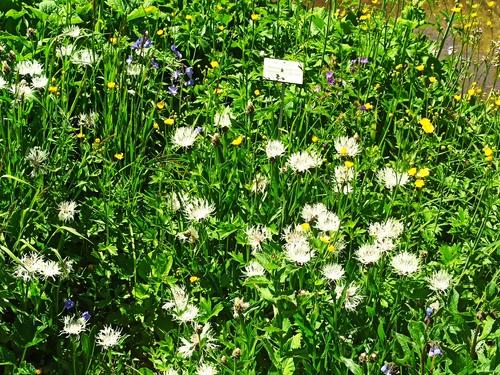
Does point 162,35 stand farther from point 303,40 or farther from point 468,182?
point 468,182

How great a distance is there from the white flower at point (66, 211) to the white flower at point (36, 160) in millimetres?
136

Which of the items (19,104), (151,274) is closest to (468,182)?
(151,274)

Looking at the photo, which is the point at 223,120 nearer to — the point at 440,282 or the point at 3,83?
the point at 3,83

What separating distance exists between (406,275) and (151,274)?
2.75 feet

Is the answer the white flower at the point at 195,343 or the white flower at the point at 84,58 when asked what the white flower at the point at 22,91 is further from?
the white flower at the point at 195,343

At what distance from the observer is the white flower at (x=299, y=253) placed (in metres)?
2.23

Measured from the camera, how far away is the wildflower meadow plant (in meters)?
2.26

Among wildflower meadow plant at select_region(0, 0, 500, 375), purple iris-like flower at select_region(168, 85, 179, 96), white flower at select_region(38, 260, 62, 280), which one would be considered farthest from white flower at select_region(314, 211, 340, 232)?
purple iris-like flower at select_region(168, 85, 179, 96)

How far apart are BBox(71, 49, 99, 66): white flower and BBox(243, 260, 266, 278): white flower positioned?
3.95 feet

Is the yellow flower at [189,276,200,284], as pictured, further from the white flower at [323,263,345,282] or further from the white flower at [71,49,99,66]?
the white flower at [71,49,99,66]

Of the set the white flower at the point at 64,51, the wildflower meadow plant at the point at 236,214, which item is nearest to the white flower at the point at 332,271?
the wildflower meadow plant at the point at 236,214

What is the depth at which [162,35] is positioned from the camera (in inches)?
144

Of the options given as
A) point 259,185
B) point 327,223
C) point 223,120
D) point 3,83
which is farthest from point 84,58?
point 327,223

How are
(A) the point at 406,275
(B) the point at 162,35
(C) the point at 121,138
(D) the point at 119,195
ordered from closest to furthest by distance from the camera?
(A) the point at 406,275 < (D) the point at 119,195 < (C) the point at 121,138 < (B) the point at 162,35
